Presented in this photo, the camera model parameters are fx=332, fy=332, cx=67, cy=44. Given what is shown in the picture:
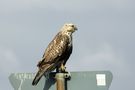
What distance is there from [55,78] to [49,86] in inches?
3.9

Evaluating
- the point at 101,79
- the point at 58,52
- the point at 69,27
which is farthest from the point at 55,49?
the point at 101,79

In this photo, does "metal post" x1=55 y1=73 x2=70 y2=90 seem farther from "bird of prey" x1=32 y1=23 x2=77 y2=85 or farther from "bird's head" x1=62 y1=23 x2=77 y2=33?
"bird's head" x1=62 y1=23 x2=77 y2=33

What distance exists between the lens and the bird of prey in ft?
13.4

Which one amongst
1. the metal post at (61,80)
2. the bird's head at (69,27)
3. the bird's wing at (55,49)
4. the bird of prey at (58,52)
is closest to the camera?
the metal post at (61,80)

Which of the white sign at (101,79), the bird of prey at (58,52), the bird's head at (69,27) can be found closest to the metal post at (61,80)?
the white sign at (101,79)

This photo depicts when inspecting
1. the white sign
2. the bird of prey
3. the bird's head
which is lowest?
the white sign

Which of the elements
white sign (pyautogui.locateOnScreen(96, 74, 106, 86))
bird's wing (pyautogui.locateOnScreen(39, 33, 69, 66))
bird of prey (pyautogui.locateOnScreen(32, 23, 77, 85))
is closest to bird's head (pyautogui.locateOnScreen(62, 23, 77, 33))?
bird of prey (pyautogui.locateOnScreen(32, 23, 77, 85))

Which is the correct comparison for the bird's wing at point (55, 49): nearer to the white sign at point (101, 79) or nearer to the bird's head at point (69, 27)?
the bird's head at point (69, 27)

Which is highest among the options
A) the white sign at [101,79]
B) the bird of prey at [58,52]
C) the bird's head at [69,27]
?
the bird's head at [69,27]

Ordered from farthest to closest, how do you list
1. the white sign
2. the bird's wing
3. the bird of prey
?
the bird's wing → the bird of prey → the white sign

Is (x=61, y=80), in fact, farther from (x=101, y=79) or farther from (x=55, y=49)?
(x=55, y=49)

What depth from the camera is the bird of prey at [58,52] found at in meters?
4.07

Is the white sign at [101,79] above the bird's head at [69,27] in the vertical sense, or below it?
below

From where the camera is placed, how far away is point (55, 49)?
4641mm
